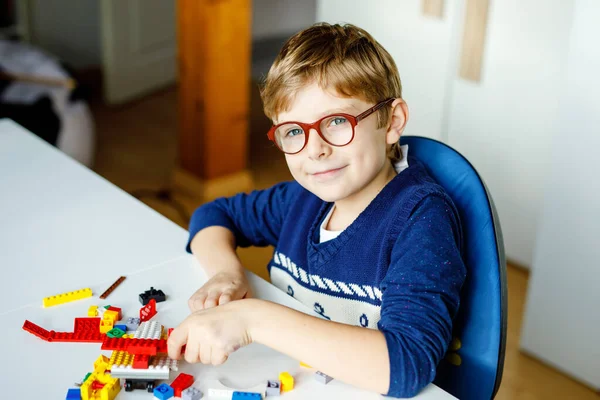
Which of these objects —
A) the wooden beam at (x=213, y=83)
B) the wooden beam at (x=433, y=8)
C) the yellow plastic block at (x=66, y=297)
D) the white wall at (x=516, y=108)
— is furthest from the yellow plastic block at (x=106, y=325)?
the wooden beam at (x=213, y=83)

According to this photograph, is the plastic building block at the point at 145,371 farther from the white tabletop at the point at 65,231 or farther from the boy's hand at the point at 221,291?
the white tabletop at the point at 65,231

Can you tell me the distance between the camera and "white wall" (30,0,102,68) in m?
3.93

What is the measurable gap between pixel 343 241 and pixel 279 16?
4.09 meters

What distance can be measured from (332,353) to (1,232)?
0.70 meters

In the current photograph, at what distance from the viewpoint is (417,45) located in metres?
2.53

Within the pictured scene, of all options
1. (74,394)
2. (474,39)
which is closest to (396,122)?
(74,394)

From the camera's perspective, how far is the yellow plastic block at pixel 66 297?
1113mm

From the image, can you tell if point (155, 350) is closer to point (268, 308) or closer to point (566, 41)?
point (268, 308)

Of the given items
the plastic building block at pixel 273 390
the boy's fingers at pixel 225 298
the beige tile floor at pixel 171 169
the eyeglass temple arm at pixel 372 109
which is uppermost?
the eyeglass temple arm at pixel 372 109

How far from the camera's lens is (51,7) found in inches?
155

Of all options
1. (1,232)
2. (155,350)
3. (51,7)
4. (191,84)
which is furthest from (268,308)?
(51,7)

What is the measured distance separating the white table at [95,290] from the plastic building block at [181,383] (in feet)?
0.05

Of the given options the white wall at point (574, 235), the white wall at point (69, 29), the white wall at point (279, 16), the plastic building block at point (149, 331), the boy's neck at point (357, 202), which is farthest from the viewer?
the white wall at point (279, 16)

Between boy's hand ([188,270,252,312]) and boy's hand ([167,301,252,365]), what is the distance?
0.10m
